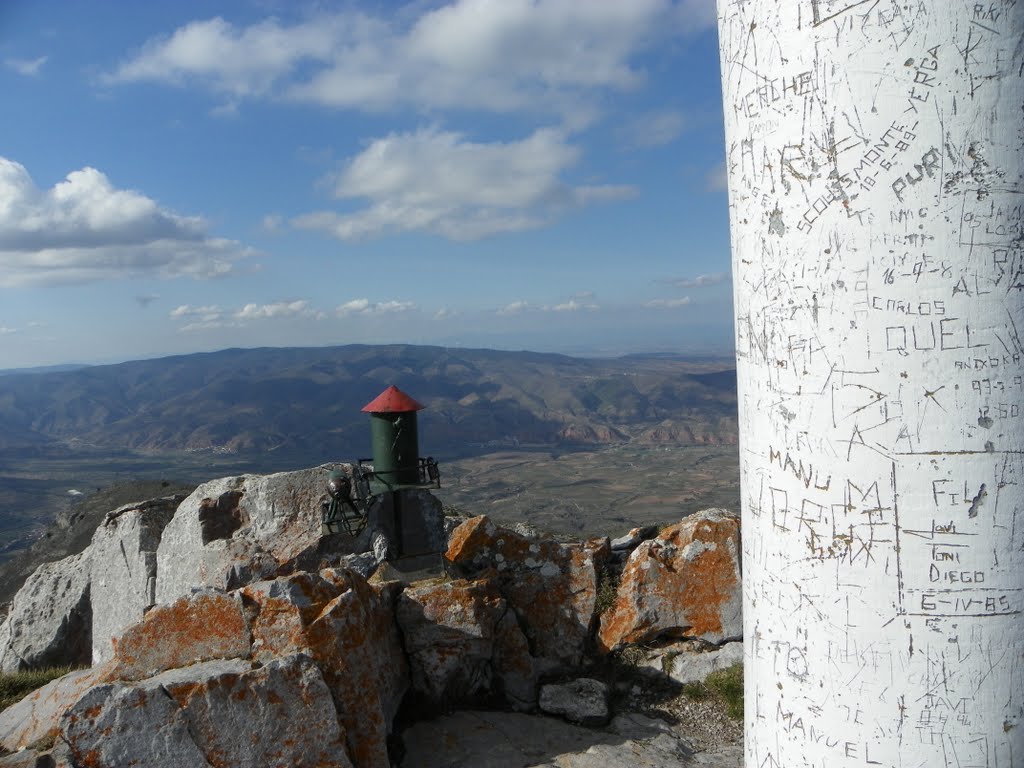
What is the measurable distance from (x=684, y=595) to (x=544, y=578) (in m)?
1.52

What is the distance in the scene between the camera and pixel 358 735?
5.36m

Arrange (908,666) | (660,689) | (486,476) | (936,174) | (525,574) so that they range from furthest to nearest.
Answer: (486,476), (525,574), (660,689), (908,666), (936,174)

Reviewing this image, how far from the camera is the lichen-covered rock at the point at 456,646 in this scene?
659 cm

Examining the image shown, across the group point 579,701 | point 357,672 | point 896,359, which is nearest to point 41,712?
point 357,672

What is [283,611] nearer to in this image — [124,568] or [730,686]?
[730,686]

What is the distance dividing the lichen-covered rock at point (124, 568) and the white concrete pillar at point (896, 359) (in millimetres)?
9874

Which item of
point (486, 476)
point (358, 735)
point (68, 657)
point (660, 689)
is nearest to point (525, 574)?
point (660, 689)

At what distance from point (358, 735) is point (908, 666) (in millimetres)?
4486

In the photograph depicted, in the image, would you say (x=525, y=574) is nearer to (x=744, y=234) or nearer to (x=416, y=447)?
(x=416, y=447)

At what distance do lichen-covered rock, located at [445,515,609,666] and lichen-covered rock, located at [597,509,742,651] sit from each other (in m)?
0.33

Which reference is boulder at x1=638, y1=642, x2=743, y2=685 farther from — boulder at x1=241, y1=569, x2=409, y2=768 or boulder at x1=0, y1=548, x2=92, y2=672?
boulder at x1=0, y1=548, x2=92, y2=672

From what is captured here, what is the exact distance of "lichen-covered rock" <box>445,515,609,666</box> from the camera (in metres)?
7.49

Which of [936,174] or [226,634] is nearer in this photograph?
[936,174]

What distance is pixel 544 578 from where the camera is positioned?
7918mm
